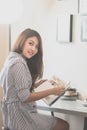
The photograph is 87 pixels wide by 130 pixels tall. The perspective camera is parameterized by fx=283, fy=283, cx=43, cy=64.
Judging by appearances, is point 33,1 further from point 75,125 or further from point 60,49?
point 75,125

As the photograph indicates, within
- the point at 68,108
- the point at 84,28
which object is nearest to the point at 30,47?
the point at 68,108

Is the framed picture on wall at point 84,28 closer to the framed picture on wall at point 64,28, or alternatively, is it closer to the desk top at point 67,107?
the framed picture on wall at point 64,28

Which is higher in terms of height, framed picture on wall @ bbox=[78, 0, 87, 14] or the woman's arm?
framed picture on wall @ bbox=[78, 0, 87, 14]

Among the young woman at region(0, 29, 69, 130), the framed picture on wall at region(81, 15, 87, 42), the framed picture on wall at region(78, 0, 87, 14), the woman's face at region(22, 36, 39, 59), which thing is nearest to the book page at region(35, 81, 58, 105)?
the young woman at region(0, 29, 69, 130)

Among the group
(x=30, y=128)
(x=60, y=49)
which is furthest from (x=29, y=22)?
(x=30, y=128)

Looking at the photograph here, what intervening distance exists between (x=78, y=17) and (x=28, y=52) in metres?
0.84

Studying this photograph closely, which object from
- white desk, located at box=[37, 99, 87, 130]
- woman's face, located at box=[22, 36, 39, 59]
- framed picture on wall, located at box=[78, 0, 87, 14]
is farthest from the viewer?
framed picture on wall, located at box=[78, 0, 87, 14]

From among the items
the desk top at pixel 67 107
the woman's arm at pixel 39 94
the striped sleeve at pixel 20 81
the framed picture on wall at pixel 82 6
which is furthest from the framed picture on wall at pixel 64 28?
the striped sleeve at pixel 20 81

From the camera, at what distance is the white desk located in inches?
89.0

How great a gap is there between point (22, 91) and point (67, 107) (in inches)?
22.2

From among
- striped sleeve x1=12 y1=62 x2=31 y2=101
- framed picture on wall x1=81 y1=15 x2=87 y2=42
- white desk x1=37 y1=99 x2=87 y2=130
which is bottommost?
white desk x1=37 y1=99 x2=87 y2=130

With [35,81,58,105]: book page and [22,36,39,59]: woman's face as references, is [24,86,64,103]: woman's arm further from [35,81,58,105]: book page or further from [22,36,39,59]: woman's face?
[22,36,39,59]: woman's face

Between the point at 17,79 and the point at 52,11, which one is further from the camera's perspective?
the point at 52,11

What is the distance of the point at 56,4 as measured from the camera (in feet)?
9.48
